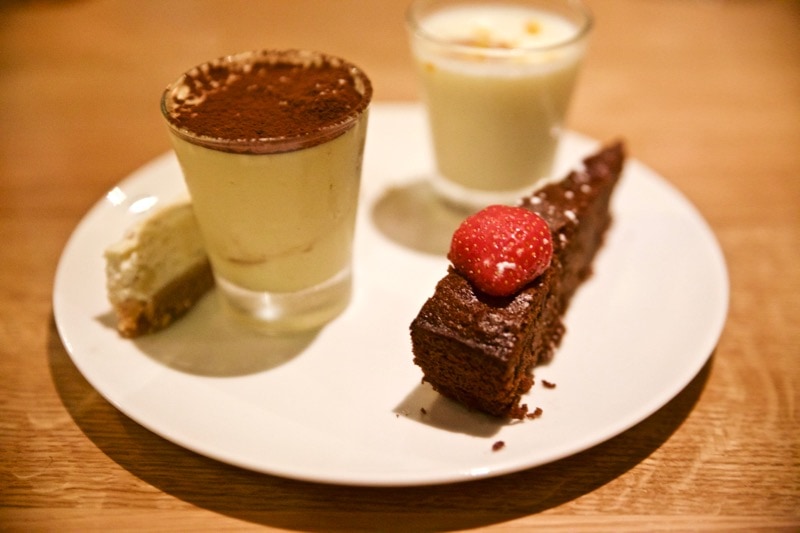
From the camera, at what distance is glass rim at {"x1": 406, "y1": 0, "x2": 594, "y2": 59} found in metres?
1.83

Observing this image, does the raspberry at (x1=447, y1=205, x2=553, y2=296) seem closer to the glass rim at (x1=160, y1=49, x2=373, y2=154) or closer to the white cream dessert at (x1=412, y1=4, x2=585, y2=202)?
the glass rim at (x1=160, y1=49, x2=373, y2=154)

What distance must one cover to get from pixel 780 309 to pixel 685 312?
36 centimetres

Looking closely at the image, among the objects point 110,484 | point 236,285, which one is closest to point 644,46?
point 236,285

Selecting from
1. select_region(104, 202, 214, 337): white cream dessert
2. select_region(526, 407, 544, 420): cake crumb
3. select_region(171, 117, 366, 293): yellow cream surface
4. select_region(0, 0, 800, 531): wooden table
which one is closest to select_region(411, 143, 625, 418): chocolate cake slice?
select_region(526, 407, 544, 420): cake crumb

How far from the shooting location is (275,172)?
1395 mm

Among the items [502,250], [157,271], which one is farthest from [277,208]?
[502,250]

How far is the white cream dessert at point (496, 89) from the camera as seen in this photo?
1.87m

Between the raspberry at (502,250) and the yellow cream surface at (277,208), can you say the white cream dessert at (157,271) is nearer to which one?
the yellow cream surface at (277,208)

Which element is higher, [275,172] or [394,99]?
[275,172]

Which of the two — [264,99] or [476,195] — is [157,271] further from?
[476,195]

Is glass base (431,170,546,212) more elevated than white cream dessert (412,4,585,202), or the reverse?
white cream dessert (412,4,585,202)

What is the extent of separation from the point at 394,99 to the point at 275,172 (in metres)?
1.53

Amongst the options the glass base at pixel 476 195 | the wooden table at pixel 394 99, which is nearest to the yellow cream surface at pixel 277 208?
the wooden table at pixel 394 99

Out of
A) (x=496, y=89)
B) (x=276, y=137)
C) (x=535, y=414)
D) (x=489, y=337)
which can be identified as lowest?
(x=535, y=414)
